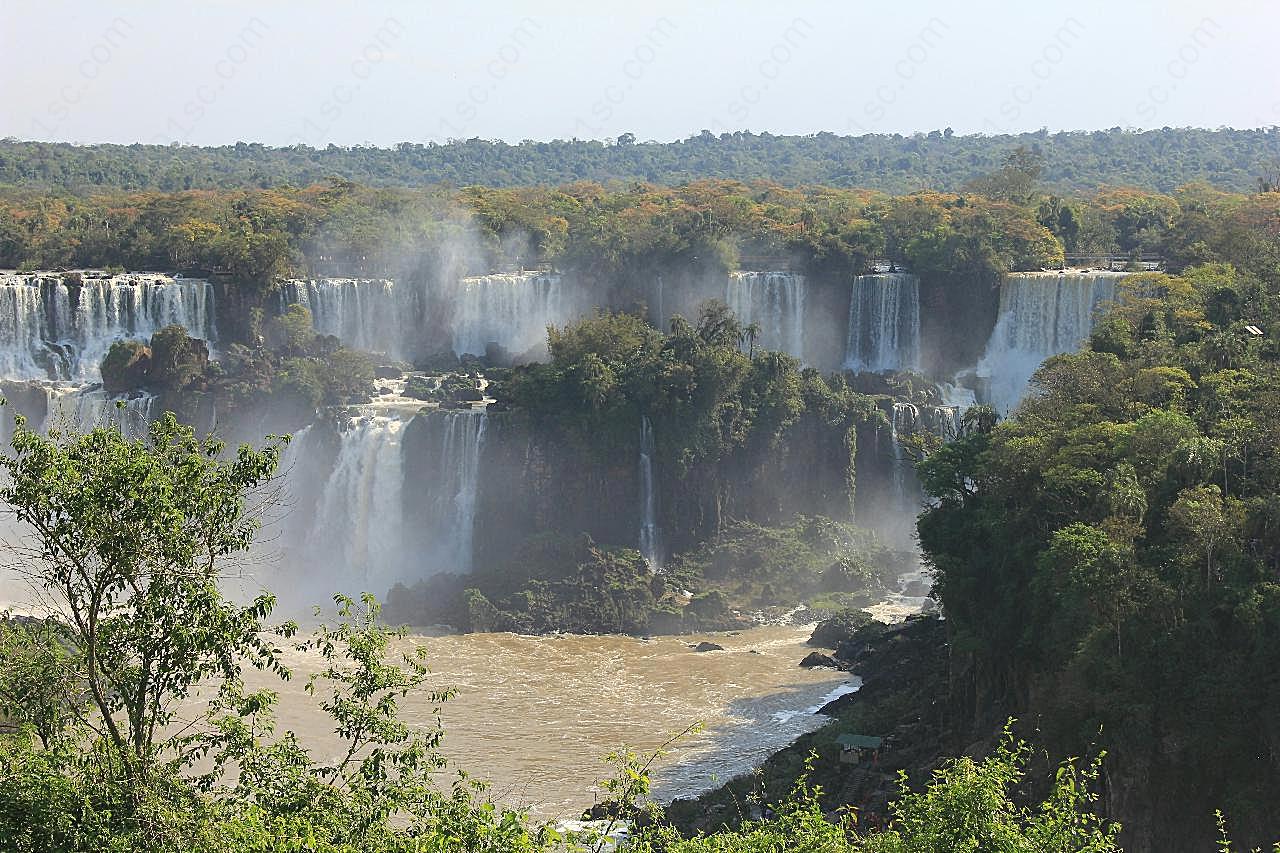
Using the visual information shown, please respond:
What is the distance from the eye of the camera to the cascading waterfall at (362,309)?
5122 centimetres

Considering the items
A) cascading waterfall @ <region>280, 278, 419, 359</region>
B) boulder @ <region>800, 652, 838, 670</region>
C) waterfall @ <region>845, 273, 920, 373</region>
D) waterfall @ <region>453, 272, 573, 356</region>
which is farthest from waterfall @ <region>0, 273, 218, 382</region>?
boulder @ <region>800, 652, 838, 670</region>

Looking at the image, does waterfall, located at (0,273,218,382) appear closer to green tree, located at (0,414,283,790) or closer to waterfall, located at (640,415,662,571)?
waterfall, located at (640,415,662,571)

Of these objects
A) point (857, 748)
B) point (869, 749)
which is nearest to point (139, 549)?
point (857, 748)

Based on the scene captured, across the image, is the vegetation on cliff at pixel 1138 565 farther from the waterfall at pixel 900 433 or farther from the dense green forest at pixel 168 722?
the dense green forest at pixel 168 722

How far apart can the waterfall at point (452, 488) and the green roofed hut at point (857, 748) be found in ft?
61.3

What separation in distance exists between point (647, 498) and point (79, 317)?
1997cm

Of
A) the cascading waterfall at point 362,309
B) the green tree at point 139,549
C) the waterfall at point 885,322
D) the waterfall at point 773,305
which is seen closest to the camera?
the green tree at point 139,549

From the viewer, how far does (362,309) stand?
2057 inches

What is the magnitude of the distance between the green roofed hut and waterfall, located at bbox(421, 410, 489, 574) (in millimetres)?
18672

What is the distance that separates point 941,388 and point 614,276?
498 inches

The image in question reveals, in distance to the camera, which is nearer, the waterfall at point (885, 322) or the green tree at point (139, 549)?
the green tree at point (139, 549)

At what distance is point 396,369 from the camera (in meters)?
49.4

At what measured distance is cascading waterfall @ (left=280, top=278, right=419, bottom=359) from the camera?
5122 centimetres

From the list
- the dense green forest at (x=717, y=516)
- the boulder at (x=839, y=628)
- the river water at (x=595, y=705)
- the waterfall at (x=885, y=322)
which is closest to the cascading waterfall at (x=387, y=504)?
the dense green forest at (x=717, y=516)
